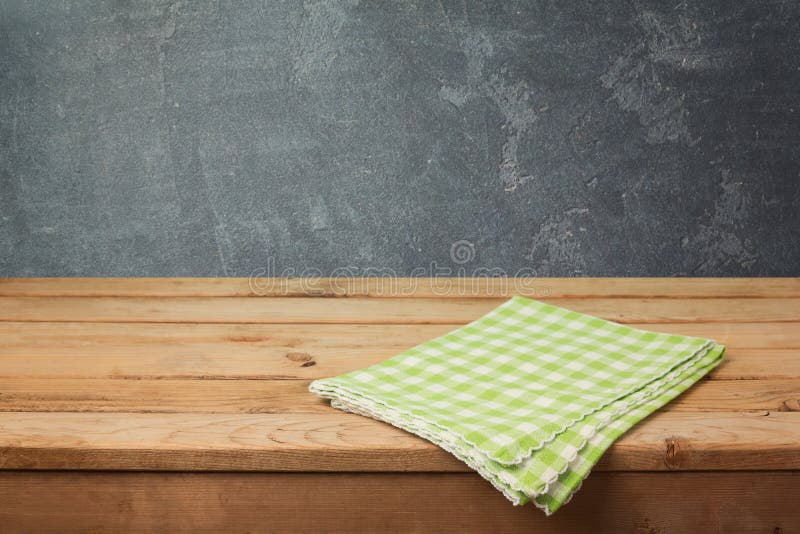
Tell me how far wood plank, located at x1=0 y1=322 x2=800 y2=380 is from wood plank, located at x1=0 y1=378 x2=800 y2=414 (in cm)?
2

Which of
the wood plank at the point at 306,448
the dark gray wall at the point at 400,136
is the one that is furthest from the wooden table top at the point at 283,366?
the dark gray wall at the point at 400,136

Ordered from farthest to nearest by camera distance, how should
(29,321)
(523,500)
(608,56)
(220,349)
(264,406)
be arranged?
(608,56) < (29,321) < (220,349) < (264,406) < (523,500)

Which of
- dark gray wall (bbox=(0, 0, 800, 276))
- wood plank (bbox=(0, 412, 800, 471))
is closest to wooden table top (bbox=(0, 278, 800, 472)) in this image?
wood plank (bbox=(0, 412, 800, 471))

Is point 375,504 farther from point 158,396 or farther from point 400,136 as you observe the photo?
point 400,136

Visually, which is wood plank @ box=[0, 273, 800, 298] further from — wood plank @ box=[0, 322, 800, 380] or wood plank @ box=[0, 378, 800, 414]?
wood plank @ box=[0, 378, 800, 414]

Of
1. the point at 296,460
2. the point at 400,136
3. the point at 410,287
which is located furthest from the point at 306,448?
the point at 400,136

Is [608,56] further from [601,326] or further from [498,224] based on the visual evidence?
[601,326]

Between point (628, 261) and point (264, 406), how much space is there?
4.85ft

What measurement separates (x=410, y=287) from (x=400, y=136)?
0.86 meters

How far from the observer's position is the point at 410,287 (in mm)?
1272

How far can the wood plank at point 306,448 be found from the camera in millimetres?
747

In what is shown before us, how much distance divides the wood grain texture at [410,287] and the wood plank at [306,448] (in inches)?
18.1

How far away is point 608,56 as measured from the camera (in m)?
2.00

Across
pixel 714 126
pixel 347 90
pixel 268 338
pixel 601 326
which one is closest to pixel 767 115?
pixel 714 126
